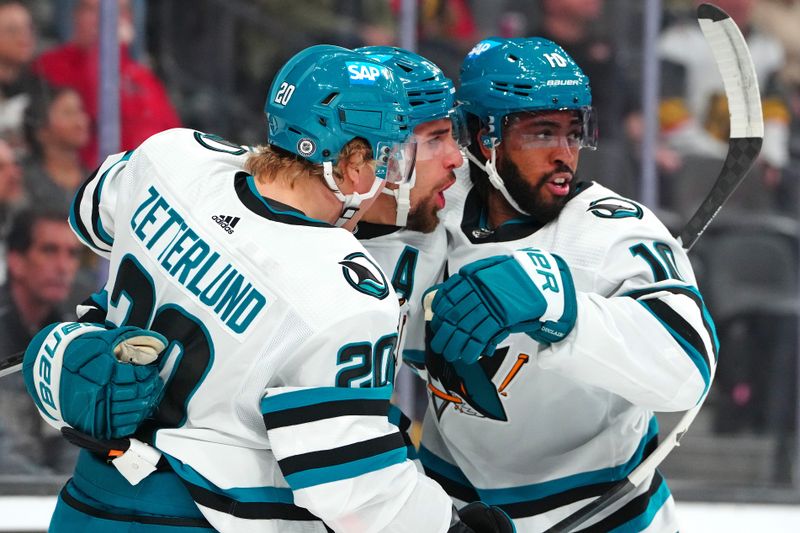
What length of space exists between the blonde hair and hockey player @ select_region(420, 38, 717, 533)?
226mm

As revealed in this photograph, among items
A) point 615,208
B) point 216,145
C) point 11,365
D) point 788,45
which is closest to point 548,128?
point 615,208

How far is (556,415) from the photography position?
1.89 m

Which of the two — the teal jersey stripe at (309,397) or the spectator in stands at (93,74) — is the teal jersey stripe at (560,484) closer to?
the teal jersey stripe at (309,397)

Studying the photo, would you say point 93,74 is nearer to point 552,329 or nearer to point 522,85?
point 522,85

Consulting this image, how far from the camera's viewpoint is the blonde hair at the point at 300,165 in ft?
5.14

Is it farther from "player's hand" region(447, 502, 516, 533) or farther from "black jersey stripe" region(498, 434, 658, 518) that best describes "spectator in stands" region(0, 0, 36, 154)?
"player's hand" region(447, 502, 516, 533)

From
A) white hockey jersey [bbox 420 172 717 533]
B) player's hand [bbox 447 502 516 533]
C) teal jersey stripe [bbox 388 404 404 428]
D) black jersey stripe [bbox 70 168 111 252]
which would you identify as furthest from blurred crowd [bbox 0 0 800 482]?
player's hand [bbox 447 502 516 533]

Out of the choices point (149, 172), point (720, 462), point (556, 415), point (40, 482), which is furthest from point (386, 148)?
point (720, 462)

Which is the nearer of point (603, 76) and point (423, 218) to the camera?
point (423, 218)

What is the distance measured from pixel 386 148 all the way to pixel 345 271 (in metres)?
0.23

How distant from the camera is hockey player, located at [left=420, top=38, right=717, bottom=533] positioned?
161 centimetres

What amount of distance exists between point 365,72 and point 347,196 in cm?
18

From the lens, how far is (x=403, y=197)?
70.0 inches

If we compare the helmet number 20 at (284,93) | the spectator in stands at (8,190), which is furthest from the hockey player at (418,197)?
the spectator in stands at (8,190)
